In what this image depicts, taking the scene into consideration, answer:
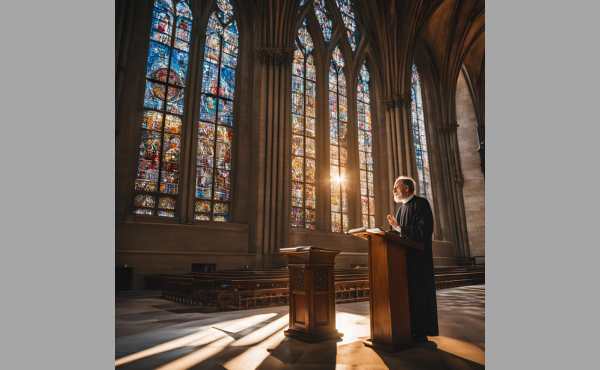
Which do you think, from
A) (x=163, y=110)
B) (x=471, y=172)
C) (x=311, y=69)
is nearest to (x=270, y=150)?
(x=163, y=110)

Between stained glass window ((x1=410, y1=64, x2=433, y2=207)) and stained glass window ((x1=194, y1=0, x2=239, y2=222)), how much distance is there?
11677mm

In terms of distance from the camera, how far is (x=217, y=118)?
13.8 metres

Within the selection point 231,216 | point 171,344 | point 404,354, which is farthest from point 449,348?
point 231,216

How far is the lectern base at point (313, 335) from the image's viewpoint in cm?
324

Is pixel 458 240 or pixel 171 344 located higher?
pixel 458 240

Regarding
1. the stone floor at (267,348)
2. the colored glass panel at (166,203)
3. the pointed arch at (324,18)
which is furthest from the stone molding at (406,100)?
the stone floor at (267,348)

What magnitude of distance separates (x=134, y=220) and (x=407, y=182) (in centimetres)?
977

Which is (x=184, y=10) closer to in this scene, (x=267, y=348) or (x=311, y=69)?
(x=311, y=69)

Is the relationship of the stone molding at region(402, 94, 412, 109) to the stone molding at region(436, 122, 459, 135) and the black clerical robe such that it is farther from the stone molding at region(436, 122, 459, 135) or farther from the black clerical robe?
the black clerical robe

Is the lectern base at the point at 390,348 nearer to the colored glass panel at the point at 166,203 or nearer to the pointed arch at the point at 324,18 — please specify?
the colored glass panel at the point at 166,203

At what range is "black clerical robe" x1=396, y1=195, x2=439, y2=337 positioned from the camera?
3.14 metres

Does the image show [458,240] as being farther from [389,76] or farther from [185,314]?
[185,314]

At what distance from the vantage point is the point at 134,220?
1088cm

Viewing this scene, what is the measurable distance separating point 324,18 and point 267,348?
59.7 ft
